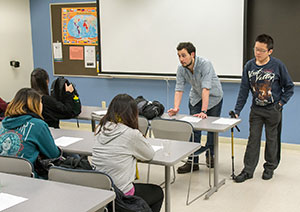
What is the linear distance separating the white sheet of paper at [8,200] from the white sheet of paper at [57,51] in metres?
5.38

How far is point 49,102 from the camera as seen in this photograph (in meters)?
4.48

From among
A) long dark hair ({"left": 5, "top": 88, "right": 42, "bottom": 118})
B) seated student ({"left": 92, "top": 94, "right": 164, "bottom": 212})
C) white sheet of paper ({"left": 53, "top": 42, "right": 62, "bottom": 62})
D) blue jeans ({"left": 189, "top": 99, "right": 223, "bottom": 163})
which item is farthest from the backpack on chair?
white sheet of paper ({"left": 53, "top": 42, "right": 62, "bottom": 62})

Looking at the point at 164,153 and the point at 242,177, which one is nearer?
the point at 164,153

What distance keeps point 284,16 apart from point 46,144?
12.3 ft

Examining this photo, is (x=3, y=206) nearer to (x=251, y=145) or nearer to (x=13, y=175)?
(x=13, y=175)

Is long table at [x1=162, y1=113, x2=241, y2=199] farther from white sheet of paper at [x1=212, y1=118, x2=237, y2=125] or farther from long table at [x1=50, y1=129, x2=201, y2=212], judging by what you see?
long table at [x1=50, y1=129, x2=201, y2=212]

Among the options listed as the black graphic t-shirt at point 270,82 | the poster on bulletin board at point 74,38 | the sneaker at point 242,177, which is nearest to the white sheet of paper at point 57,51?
the poster on bulletin board at point 74,38

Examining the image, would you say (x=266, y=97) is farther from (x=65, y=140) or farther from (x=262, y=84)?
(x=65, y=140)

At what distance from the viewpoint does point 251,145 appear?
455 cm

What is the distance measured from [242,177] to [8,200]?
2.89 metres

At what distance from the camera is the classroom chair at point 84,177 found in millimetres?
2529

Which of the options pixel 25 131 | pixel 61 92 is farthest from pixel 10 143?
pixel 61 92

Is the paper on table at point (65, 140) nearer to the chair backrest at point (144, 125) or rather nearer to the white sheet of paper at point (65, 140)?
the white sheet of paper at point (65, 140)

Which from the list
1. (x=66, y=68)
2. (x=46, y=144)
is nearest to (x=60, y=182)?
(x=46, y=144)
